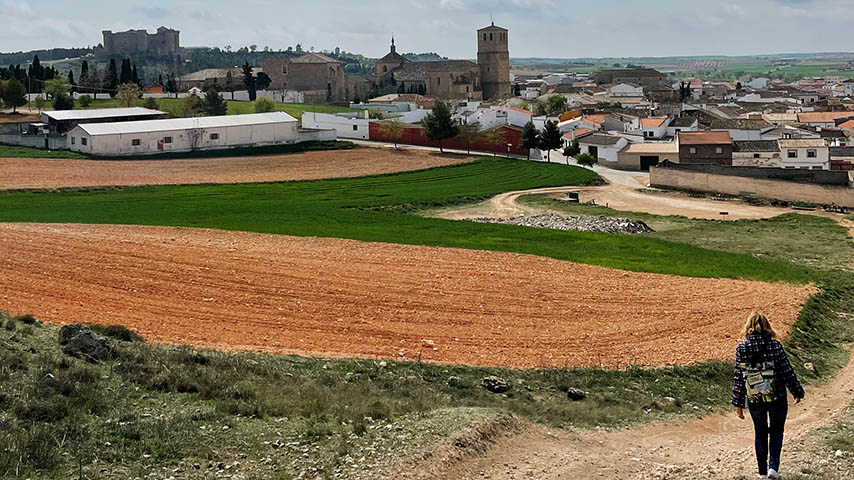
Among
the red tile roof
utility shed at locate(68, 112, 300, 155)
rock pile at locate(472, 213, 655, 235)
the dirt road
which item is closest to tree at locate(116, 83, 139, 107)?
utility shed at locate(68, 112, 300, 155)

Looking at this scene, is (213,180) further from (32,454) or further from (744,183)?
(32,454)

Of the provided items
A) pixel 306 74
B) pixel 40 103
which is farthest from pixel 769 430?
pixel 306 74

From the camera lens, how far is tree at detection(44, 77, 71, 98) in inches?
3339

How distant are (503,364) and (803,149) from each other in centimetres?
4921

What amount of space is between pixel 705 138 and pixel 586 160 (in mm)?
7877

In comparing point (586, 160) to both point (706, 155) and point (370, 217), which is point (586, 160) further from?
point (370, 217)

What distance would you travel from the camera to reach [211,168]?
196 feet

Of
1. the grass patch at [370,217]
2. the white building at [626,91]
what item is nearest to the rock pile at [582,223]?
the grass patch at [370,217]

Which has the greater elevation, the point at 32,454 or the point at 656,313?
the point at 32,454

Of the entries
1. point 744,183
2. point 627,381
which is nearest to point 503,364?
point 627,381

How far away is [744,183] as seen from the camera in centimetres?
5188

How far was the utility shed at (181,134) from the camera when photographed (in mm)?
64062

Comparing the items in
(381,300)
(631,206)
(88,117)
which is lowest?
(631,206)

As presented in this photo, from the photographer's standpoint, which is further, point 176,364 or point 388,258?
point 388,258
